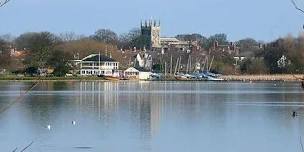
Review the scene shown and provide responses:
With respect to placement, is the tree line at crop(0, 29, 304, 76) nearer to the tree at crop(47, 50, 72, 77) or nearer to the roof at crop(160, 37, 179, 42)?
the tree at crop(47, 50, 72, 77)

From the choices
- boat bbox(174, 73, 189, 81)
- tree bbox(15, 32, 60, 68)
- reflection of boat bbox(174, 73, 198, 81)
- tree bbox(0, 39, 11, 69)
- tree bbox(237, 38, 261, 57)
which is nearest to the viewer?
tree bbox(0, 39, 11, 69)

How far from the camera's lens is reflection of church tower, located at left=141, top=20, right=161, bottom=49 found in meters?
170

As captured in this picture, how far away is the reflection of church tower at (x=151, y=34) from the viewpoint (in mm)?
169750

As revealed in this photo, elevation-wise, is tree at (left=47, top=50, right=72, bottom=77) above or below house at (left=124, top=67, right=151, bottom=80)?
above

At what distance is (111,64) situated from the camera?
11244 cm

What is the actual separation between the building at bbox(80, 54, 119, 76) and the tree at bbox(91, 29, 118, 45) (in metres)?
31.3

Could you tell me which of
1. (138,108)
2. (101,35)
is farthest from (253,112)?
(101,35)

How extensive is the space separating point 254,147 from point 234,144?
2.48 feet

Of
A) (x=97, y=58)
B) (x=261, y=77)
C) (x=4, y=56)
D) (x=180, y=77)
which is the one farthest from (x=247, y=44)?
(x=4, y=56)

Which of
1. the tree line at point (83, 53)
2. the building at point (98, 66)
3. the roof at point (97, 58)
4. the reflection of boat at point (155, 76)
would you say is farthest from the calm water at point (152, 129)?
the reflection of boat at point (155, 76)

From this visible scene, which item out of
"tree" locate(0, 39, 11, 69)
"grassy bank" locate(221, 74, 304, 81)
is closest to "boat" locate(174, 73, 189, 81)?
"grassy bank" locate(221, 74, 304, 81)

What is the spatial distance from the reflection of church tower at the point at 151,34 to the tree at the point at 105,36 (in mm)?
17024

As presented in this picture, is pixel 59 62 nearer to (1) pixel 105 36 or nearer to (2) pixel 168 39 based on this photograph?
(1) pixel 105 36

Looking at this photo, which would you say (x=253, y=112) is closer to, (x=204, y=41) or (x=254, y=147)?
(x=254, y=147)
